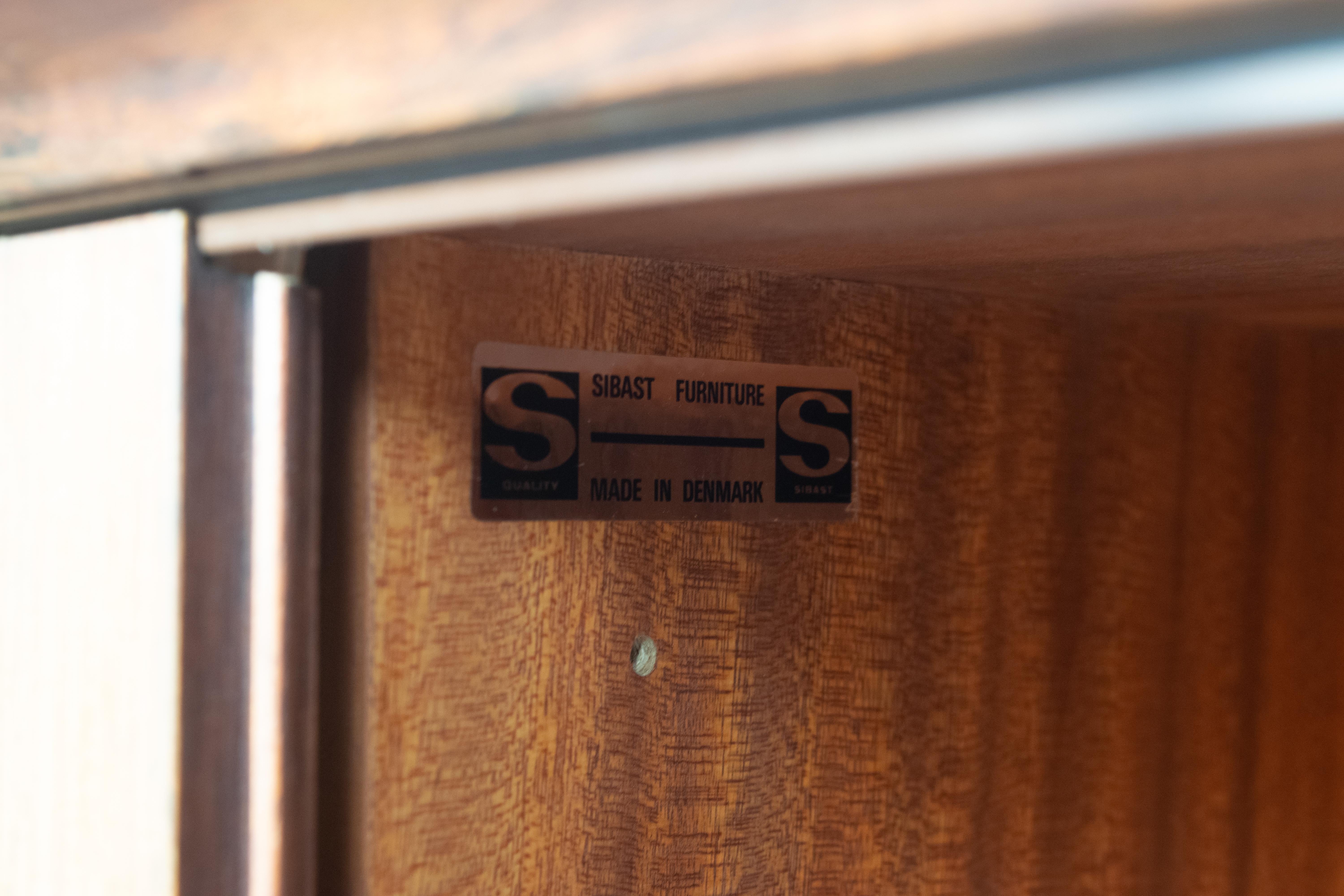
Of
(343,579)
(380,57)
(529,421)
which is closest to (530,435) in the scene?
(529,421)

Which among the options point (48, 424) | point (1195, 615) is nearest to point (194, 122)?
point (48, 424)

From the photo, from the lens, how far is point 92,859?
51 centimetres

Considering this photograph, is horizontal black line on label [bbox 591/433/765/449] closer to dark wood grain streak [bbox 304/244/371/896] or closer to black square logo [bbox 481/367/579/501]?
black square logo [bbox 481/367/579/501]

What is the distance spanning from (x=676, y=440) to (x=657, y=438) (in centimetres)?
1

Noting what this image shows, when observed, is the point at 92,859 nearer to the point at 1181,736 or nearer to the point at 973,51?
the point at 973,51

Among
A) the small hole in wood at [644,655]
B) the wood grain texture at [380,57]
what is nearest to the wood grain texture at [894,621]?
the small hole in wood at [644,655]

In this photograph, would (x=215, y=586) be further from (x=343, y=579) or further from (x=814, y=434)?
(x=814, y=434)

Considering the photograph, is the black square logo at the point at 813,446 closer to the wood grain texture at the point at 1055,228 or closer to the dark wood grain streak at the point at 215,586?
the wood grain texture at the point at 1055,228

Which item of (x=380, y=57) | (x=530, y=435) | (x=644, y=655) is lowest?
(x=644, y=655)

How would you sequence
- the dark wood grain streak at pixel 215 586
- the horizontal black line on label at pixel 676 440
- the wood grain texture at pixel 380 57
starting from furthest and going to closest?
the horizontal black line on label at pixel 676 440 → the dark wood grain streak at pixel 215 586 → the wood grain texture at pixel 380 57

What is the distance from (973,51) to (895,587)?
0.50m

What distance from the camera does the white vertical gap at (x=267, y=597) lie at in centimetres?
50

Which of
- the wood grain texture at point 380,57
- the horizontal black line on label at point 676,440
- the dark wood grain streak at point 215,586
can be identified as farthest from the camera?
the horizontal black line on label at point 676,440

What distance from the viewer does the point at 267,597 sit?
1.66 ft
